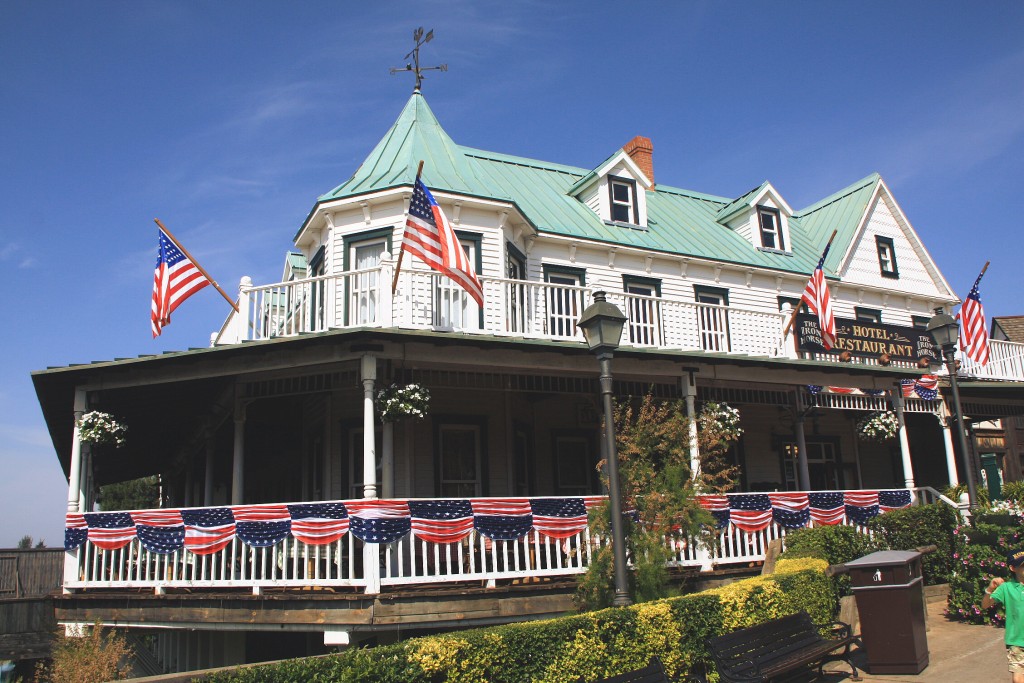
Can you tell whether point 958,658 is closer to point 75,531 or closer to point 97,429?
point 75,531

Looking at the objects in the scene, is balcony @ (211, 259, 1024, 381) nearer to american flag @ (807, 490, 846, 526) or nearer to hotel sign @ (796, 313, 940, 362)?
hotel sign @ (796, 313, 940, 362)

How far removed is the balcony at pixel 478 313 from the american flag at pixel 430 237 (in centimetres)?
72

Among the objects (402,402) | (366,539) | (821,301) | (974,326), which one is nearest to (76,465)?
(402,402)

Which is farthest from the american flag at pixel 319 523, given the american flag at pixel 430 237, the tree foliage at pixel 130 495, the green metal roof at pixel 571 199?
the tree foliage at pixel 130 495

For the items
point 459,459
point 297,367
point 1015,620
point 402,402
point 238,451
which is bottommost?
point 1015,620

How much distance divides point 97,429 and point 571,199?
42.7 ft

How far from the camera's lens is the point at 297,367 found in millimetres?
13969

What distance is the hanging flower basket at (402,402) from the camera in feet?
43.1

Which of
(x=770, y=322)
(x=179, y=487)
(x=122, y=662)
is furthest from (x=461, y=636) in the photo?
(x=179, y=487)

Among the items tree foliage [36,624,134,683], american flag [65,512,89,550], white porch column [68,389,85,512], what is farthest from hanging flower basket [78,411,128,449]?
tree foliage [36,624,134,683]

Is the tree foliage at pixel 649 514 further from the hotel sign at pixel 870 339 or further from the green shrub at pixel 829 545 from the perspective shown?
the hotel sign at pixel 870 339

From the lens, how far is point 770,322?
18625mm

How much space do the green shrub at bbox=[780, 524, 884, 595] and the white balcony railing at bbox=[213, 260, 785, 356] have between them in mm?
4435

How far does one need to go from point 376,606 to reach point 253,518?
7.81ft
